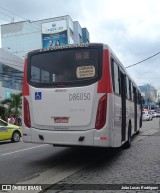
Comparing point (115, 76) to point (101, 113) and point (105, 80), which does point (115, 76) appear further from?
point (101, 113)

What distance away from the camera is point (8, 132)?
56.8 ft

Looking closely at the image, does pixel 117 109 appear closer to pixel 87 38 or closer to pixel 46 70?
pixel 46 70

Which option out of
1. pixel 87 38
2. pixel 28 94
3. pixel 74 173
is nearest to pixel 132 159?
pixel 74 173

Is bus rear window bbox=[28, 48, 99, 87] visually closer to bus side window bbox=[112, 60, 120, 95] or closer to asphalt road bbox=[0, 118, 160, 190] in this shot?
bus side window bbox=[112, 60, 120, 95]

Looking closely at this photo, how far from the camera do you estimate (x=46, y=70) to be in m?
9.15

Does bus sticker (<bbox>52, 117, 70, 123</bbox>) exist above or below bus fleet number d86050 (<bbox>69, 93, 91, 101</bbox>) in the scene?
below

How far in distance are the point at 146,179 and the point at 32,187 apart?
2.50 m

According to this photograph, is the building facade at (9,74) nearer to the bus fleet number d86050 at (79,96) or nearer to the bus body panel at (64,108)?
the bus body panel at (64,108)

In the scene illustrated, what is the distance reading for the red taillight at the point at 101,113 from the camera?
27.3 ft

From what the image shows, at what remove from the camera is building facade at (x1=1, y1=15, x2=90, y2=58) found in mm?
75438

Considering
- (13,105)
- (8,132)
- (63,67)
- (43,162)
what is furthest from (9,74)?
(63,67)

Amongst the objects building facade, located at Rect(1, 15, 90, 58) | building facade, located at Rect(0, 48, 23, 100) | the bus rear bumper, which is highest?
building facade, located at Rect(1, 15, 90, 58)

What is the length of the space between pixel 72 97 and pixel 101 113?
0.90 m

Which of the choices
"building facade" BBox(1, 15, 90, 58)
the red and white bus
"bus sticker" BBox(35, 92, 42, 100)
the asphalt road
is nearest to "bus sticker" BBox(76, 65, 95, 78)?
the red and white bus
